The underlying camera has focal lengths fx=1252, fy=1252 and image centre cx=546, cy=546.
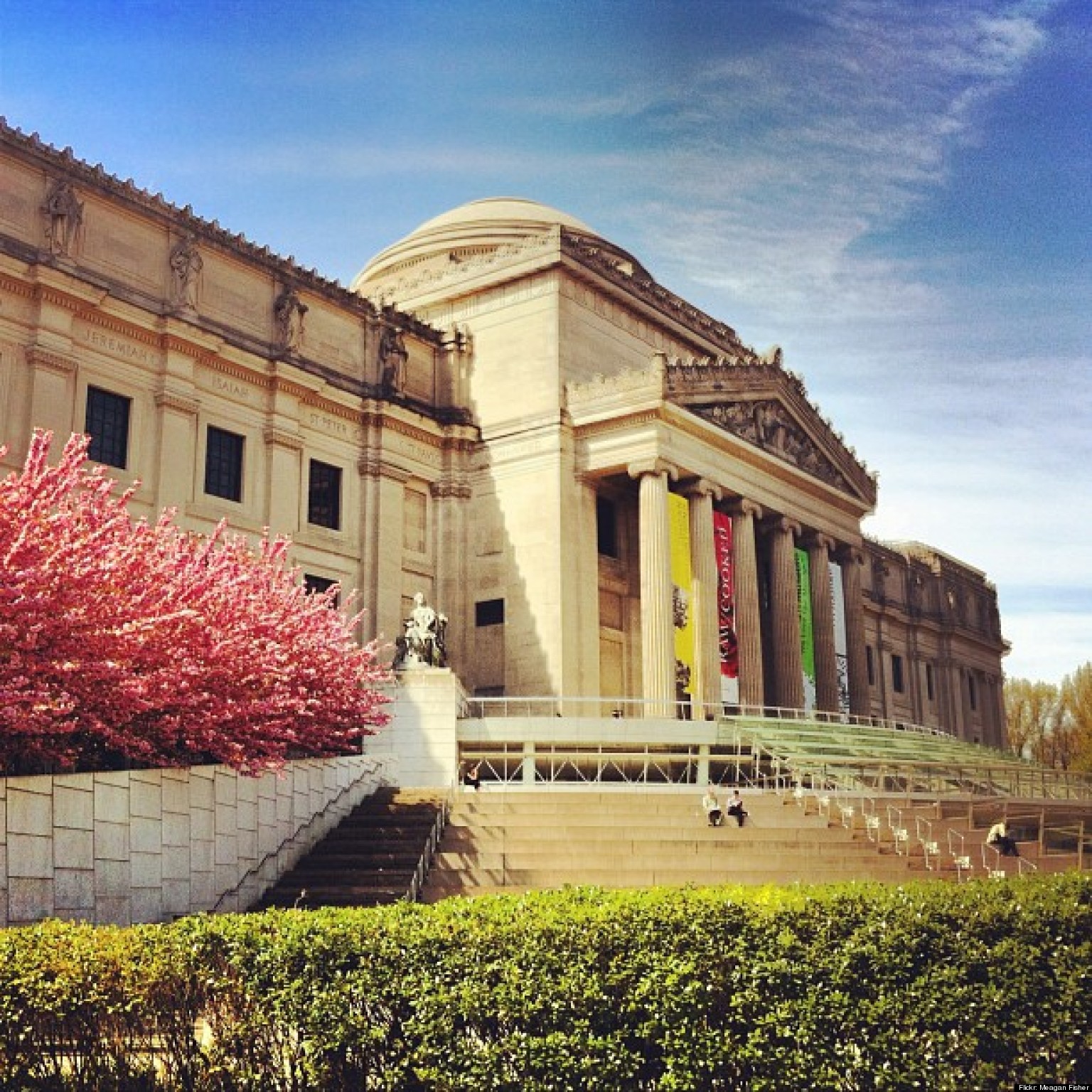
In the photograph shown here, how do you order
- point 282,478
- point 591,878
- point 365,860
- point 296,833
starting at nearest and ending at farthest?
point 591,878 → point 365,860 → point 296,833 → point 282,478

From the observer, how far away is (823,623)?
48719 millimetres

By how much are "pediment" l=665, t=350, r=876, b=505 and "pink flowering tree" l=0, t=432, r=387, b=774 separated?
20922 millimetres

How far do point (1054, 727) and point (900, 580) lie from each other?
68.2 feet

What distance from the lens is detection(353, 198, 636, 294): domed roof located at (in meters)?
53.9

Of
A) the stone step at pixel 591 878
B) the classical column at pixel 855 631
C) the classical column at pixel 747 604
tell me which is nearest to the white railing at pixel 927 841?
the stone step at pixel 591 878

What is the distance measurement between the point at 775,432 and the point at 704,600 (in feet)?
28.8

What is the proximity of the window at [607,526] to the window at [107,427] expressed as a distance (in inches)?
673

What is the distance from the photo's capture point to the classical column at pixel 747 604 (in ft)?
140

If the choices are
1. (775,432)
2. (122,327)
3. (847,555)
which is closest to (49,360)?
(122,327)

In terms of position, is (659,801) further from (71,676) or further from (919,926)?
(919,926)

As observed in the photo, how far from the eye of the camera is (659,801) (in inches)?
1081

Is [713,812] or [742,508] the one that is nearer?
[713,812]

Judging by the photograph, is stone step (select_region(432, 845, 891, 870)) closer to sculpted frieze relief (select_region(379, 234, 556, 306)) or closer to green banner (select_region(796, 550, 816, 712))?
green banner (select_region(796, 550, 816, 712))

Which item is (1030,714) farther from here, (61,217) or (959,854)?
(61,217)
